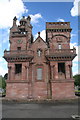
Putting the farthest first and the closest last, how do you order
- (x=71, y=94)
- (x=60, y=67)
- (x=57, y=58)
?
1. (x=60, y=67)
2. (x=57, y=58)
3. (x=71, y=94)

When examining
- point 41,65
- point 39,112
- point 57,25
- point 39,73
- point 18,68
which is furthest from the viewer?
point 57,25

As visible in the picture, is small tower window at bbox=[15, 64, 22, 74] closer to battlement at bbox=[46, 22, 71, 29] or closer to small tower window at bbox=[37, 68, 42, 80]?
small tower window at bbox=[37, 68, 42, 80]

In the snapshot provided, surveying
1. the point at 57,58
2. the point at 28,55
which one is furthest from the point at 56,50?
the point at 28,55

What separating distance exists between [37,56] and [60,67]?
6395mm

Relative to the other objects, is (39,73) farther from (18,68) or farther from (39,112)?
(39,112)

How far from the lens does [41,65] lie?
30203 mm

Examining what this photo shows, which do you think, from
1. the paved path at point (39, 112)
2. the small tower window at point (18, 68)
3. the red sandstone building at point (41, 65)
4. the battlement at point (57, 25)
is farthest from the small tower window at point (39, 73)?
the paved path at point (39, 112)

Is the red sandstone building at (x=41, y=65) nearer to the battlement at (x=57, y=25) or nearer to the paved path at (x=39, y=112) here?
the battlement at (x=57, y=25)

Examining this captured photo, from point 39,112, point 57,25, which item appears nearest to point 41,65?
point 57,25

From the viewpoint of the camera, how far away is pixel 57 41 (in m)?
32.1

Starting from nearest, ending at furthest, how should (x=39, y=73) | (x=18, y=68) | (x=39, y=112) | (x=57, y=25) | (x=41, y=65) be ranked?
(x=39, y=112) < (x=39, y=73) < (x=41, y=65) < (x=18, y=68) < (x=57, y=25)

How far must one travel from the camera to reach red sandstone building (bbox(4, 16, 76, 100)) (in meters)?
28.1

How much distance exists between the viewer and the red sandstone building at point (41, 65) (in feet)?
92.3

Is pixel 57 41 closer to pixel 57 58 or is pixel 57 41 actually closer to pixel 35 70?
pixel 57 58
